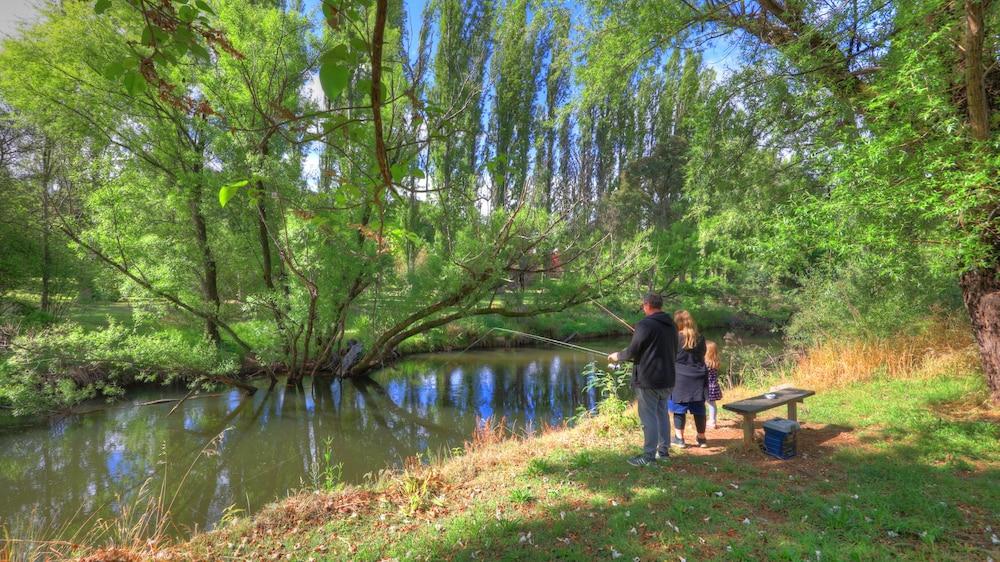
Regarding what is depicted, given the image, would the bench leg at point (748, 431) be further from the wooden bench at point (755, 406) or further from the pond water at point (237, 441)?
the pond water at point (237, 441)

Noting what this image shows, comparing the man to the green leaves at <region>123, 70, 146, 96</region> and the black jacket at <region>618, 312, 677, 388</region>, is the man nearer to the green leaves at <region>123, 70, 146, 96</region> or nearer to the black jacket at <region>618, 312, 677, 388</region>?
the black jacket at <region>618, 312, 677, 388</region>

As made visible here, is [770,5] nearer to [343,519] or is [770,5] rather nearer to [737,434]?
[737,434]

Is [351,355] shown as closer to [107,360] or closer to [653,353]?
[107,360]

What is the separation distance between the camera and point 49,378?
359 inches

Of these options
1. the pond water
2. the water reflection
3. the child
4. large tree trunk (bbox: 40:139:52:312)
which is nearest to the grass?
the child

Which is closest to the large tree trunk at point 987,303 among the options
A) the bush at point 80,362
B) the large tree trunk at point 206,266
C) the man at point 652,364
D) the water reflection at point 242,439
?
the man at point 652,364

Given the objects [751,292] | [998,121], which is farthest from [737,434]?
[751,292]

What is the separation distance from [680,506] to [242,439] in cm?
857

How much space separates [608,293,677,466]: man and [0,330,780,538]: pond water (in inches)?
134

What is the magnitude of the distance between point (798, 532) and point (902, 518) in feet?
2.88

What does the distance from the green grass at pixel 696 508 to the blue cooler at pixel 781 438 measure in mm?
133

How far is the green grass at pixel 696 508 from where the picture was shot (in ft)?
9.97

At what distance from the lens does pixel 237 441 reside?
886 centimetres

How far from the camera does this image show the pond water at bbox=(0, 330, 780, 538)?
646cm
